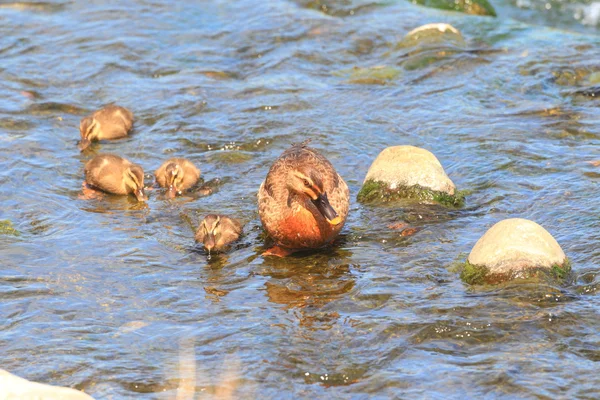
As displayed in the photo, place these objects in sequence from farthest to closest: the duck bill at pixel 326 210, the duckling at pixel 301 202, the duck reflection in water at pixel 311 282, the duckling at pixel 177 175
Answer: the duckling at pixel 177 175 → the duckling at pixel 301 202 → the duck bill at pixel 326 210 → the duck reflection in water at pixel 311 282

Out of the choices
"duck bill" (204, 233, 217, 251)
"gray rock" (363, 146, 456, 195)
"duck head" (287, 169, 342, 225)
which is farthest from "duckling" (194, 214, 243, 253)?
"gray rock" (363, 146, 456, 195)

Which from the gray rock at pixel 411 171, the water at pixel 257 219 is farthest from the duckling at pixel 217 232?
the gray rock at pixel 411 171

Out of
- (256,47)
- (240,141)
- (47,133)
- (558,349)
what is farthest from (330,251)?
(256,47)

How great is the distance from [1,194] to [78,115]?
2712 millimetres

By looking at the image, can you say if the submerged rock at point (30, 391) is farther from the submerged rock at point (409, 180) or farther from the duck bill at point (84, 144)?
the duck bill at point (84, 144)

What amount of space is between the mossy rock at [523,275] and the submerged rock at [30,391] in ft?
9.76

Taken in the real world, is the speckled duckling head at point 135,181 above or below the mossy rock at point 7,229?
above

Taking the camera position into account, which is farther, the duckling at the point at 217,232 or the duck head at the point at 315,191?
the duckling at the point at 217,232

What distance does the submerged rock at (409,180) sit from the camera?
820 cm

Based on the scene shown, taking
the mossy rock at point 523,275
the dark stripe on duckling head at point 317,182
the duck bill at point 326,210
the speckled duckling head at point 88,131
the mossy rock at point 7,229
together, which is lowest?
the mossy rock at point 7,229

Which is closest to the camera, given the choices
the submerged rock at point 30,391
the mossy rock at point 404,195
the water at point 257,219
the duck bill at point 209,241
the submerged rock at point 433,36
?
the submerged rock at point 30,391

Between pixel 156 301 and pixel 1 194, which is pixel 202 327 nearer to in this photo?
pixel 156 301

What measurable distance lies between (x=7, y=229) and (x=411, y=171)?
364cm

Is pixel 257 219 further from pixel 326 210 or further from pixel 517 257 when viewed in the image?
pixel 517 257
